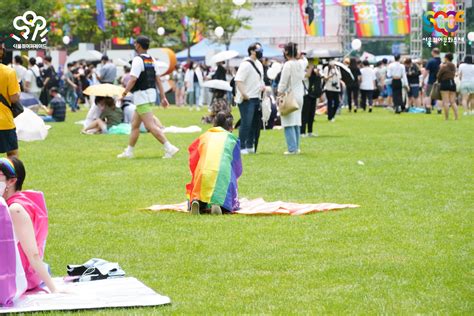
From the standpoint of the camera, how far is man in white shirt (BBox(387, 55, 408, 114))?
34.6 meters

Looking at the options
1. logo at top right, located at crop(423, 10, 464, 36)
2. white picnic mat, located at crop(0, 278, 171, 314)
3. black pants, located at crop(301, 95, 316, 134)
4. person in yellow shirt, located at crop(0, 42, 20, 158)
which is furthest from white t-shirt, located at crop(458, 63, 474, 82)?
white picnic mat, located at crop(0, 278, 171, 314)

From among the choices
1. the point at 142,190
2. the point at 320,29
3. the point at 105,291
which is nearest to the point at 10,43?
the point at 142,190

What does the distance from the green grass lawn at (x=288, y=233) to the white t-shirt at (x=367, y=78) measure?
18608 millimetres

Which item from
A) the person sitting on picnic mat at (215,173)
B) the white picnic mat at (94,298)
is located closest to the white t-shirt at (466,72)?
the person sitting on picnic mat at (215,173)

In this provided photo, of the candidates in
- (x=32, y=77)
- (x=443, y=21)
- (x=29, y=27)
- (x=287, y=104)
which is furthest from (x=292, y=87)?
(x=32, y=77)

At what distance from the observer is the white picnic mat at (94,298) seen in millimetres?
6566

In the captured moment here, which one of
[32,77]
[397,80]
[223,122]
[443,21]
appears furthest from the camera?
[397,80]

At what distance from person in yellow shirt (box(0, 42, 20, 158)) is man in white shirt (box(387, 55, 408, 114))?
24.1 m

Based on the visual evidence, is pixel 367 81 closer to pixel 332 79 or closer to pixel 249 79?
pixel 332 79

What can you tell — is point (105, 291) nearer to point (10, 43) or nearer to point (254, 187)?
point (254, 187)

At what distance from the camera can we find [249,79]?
18141 millimetres

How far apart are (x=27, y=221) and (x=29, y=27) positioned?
65.4ft

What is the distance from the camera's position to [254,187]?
1356 cm

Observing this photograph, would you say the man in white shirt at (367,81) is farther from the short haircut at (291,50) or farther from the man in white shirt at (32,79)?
the short haircut at (291,50)
